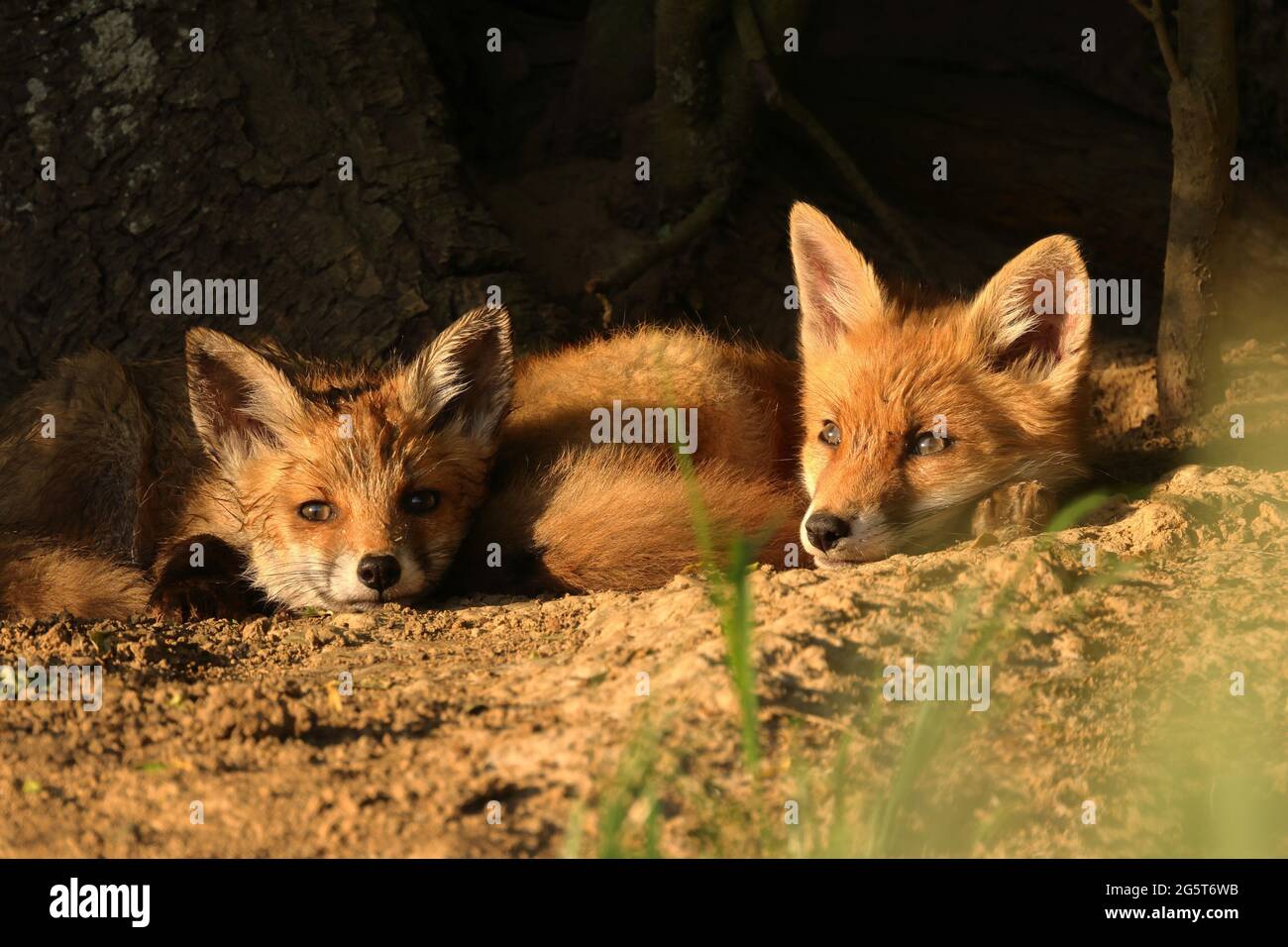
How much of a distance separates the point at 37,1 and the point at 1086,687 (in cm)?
476

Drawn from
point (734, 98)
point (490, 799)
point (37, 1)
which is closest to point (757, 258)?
point (734, 98)

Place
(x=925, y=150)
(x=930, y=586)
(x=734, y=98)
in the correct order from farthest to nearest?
1. (x=925, y=150)
2. (x=734, y=98)
3. (x=930, y=586)

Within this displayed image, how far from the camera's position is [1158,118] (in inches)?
228

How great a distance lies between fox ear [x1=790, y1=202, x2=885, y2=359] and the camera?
4.28m

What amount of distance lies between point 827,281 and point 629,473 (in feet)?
3.82

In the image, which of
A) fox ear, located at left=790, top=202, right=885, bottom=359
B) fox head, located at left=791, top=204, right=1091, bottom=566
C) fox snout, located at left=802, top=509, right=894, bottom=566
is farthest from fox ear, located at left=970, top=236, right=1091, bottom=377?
fox snout, located at left=802, top=509, right=894, bottom=566

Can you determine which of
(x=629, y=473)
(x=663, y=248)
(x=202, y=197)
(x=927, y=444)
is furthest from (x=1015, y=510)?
(x=202, y=197)

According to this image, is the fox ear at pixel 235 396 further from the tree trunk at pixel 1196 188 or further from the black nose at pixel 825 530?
the tree trunk at pixel 1196 188

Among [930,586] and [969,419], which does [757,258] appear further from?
[930,586]

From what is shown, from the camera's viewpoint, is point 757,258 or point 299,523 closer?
point 299,523

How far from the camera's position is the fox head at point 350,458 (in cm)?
368

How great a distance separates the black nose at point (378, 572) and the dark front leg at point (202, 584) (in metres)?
0.52

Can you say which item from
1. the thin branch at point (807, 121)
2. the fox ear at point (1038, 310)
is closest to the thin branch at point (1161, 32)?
the fox ear at point (1038, 310)

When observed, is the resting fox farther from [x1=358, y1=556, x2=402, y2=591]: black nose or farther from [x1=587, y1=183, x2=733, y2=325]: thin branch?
[x1=587, y1=183, x2=733, y2=325]: thin branch
